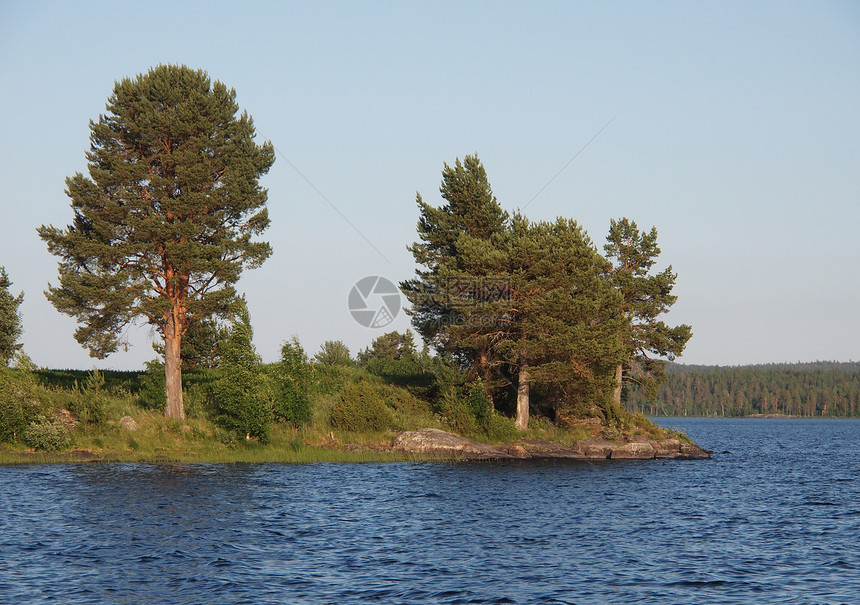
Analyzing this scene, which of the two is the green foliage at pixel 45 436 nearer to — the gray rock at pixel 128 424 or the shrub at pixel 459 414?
the gray rock at pixel 128 424

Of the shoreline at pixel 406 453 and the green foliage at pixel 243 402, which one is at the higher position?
the green foliage at pixel 243 402

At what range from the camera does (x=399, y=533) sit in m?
25.8

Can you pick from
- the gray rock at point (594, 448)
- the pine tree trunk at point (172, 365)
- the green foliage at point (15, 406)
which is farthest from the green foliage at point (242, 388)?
the gray rock at point (594, 448)

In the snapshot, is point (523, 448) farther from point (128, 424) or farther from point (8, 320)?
point (8, 320)

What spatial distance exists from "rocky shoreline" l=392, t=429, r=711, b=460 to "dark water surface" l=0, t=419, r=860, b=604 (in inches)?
192

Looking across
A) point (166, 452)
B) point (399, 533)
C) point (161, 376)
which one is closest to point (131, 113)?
point (161, 376)

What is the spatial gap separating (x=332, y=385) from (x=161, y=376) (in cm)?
1246

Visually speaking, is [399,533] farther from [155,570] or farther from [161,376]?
[161,376]

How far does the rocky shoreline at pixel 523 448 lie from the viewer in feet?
152

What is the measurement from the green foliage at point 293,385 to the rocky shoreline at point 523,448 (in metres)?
6.22

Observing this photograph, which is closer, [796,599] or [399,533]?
[796,599]

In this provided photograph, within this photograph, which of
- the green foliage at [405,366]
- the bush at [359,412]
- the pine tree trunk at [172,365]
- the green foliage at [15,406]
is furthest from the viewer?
the green foliage at [405,366]

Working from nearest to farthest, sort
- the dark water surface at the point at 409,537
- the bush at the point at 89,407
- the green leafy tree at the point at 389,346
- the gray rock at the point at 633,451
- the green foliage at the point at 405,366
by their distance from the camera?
the dark water surface at the point at 409,537
the bush at the point at 89,407
the gray rock at the point at 633,451
the green foliage at the point at 405,366
the green leafy tree at the point at 389,346

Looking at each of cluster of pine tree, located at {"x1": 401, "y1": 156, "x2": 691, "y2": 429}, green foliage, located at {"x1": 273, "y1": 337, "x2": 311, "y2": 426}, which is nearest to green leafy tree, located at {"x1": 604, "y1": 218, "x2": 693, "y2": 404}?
cluster of pine tree, located at {"x1": 401, "y1": 156, "x2": 691, "y2": 429}
